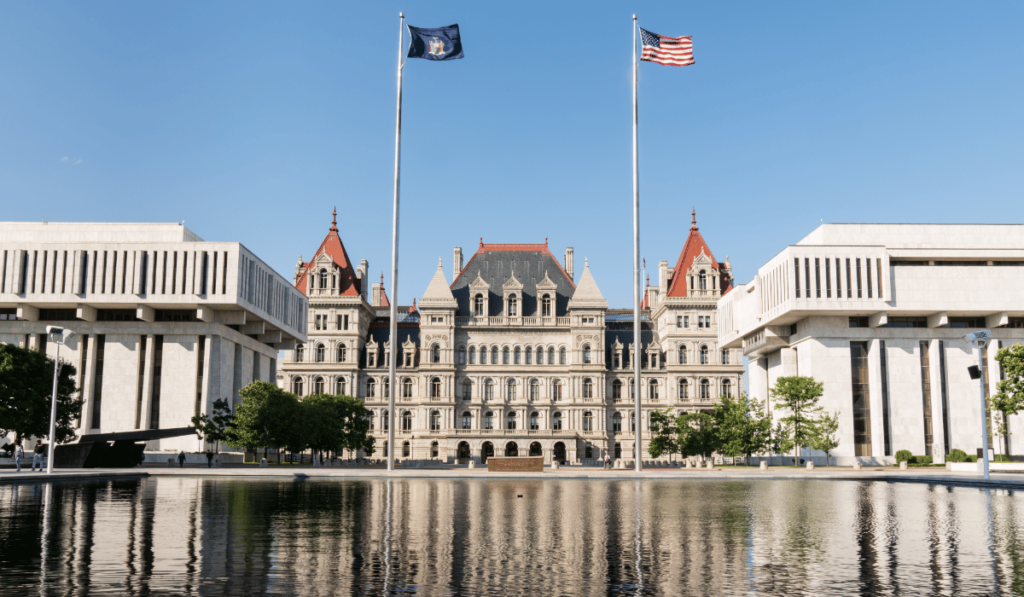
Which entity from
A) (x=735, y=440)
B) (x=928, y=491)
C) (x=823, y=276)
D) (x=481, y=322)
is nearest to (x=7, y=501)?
(x=928, y=491)

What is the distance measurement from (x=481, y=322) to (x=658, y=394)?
83.0 ft

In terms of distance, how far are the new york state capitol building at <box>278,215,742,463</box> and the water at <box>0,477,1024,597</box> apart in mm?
82867

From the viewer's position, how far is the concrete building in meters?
78.0

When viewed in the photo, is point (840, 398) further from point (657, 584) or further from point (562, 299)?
point (657, 584)

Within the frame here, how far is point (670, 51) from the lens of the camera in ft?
173

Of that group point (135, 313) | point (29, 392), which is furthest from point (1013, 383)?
point (135, 313)

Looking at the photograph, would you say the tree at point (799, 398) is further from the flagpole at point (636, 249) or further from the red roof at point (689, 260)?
the red roof at point (689, 260)

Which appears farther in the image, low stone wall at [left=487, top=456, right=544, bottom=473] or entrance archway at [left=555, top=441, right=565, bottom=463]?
entrance archway at [left=555, top=441, right=565, bottom=463]

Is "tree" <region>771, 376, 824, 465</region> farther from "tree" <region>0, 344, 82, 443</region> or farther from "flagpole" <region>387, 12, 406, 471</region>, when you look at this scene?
"tree" <region>0, 344, 82, 443</region>

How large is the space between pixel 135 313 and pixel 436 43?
152ft

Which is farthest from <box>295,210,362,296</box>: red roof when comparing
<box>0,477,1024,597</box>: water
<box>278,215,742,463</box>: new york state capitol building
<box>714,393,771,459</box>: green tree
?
<box>0,477,1024,597</box>: water

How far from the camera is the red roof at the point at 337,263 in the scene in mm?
117688

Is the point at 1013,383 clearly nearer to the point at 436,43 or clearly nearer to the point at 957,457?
the point at 957,457

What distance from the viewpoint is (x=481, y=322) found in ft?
373
